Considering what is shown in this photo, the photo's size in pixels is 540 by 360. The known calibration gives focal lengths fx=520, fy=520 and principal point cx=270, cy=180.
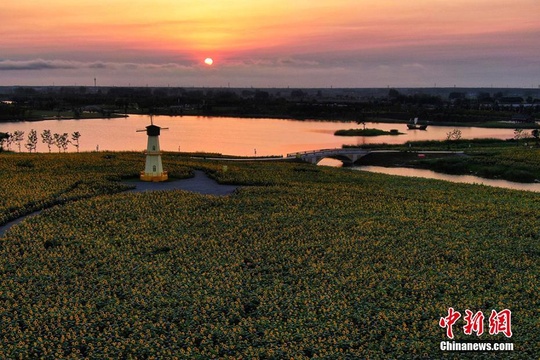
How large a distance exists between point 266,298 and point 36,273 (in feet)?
33.8

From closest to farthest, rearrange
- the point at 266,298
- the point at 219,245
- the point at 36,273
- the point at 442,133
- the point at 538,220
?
the point at 266,298 → the point at 36,273 → the point at 219,245 → the point at 538,220 → the point at 442,133

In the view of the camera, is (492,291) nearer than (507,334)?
No

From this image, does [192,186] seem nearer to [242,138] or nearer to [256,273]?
[256,273]

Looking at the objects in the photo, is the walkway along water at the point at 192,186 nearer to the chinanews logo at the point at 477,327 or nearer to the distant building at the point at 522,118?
the chinanews logo at the point at 477,327

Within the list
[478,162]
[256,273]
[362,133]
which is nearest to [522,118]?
[362,133]

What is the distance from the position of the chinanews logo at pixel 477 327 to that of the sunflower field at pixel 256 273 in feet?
0.79

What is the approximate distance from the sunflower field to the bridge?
120 feet

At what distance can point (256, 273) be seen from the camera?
23.6 m

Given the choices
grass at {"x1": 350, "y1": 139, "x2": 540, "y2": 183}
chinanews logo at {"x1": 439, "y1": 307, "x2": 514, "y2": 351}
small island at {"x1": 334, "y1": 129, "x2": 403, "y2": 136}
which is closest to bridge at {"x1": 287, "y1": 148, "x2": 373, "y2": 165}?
grass at {"x1": 350, "y1": 139, "x2": 540, "y2": 183}

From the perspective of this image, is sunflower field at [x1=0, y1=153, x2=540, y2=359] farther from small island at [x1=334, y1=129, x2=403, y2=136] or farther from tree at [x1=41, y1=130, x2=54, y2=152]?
small island at [x1=334, y1=129, x2=403, y2=136]

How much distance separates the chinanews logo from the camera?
17.0 meters

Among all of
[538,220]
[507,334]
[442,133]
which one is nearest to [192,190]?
[538,220]

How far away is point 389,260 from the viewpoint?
25.1 m

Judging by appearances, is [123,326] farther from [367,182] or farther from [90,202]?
[367,182]
